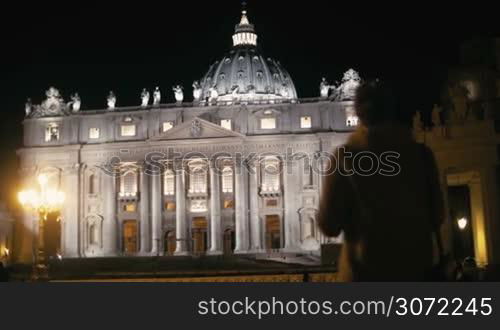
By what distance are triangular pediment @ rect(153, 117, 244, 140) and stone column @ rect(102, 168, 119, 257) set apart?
625 cm

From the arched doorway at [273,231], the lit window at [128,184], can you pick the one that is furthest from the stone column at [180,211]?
the arched doorway at [273,231]

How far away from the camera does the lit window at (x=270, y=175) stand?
68.1m

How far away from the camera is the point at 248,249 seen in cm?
6644

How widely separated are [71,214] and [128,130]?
31.5 feet

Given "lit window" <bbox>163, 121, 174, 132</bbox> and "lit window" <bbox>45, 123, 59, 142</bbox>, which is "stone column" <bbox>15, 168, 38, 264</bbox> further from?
"lit window" <bbox>163, 121, 174, 132</bbox>

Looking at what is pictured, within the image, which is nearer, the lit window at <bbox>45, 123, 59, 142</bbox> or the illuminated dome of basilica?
the lit window at <bbox>45, 123, 59, 142</bbox>

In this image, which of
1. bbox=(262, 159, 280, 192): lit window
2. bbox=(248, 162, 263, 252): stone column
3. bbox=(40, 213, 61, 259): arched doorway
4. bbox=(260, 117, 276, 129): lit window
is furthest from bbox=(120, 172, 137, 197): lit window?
bbox=(260, 117, 276, 129): lit window

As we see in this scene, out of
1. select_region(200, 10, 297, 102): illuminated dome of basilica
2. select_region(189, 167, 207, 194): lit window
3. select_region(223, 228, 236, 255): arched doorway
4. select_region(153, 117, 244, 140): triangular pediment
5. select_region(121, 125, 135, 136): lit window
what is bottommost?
select_region(223, 228, 236, 255): arched doorway

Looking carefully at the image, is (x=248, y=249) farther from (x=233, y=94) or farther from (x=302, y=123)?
(x=233, y=94)

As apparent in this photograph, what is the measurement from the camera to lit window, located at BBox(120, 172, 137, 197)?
229 feet

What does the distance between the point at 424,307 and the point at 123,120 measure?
226ft

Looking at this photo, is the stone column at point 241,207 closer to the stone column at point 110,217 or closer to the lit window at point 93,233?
the stone column at point 110,217

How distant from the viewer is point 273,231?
6919 cm

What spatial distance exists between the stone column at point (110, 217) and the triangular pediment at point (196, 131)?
6.25 metres
